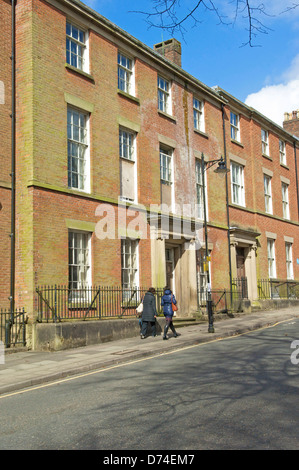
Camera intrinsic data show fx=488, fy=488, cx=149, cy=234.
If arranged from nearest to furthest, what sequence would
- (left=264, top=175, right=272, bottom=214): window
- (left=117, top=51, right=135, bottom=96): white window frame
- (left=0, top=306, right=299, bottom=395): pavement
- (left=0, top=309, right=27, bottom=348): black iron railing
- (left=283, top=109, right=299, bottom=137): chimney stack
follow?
(left=0, top=306, right=299, bottom=395): pavement → (left=0, top=309, right=27, bottom=348): black iron railing → (left=117, top=51, right=135, bottom=96): white window frame → (left=264, top=175, right=272, bottom=214): window → (left=283, top=109, right=299, bottom=137): chimney stack

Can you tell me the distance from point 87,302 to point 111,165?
5014mm

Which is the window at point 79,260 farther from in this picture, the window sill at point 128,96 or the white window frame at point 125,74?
the white window frame at point 125,74

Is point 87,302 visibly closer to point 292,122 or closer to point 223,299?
point 223,299

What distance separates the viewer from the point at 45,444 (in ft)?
17.6

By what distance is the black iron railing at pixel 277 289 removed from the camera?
26328 mm

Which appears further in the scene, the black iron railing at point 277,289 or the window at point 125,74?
the black iron railing at point 277,289

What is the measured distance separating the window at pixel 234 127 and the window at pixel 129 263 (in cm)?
1082

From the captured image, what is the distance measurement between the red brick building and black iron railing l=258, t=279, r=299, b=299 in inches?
27.4

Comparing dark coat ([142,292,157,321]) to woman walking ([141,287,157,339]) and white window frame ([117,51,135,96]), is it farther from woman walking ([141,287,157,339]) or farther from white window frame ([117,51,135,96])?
white window frame ([117,51,135,96])

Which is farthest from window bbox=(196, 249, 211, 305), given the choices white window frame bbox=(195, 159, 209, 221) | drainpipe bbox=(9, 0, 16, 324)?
drainpipe bbox=(9, 0, 16, 324)

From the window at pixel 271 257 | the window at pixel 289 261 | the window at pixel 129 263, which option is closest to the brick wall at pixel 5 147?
the window at pixel 129 263

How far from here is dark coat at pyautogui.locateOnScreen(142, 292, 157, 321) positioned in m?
15.5

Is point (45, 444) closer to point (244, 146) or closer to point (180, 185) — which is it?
point (180, 185)

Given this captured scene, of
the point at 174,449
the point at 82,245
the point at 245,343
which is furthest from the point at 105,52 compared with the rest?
the point at 174,449
